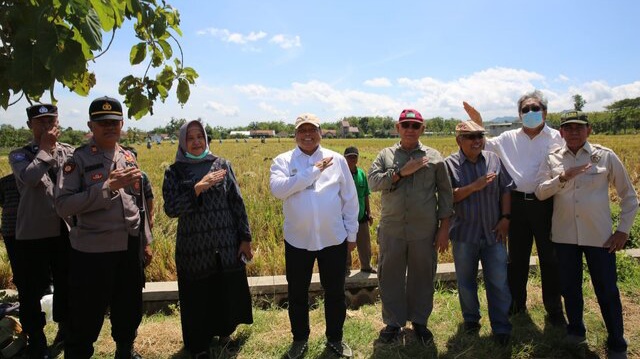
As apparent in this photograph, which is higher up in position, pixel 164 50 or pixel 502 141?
pixel 164 50

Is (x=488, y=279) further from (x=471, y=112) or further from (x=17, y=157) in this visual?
(x=17, y=157)

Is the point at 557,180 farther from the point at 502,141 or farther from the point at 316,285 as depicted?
the point at 316,285

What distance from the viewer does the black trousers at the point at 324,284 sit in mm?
3096

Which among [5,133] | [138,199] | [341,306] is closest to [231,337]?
[341,306]

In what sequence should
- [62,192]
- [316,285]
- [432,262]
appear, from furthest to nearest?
[316,285] → [432,262] → [62,192]

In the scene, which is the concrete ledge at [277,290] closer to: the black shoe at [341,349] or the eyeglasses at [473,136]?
the black shoe at [341,349]

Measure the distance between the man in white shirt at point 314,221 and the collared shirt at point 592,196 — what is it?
1.68 m

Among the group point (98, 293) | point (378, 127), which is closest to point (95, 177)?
point (98, 293)

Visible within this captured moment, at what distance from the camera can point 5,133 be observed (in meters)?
55.8

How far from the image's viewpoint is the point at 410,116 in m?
3.13

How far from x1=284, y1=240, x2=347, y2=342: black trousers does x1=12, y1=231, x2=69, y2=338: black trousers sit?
185 centimetres

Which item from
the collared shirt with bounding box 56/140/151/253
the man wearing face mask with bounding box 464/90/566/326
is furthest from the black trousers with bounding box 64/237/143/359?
the man wearing face mask with bounding box 464/90/566/326

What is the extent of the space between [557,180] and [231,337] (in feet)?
9.75

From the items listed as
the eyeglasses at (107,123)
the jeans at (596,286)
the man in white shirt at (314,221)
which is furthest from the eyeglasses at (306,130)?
the jeans at (596,286)
